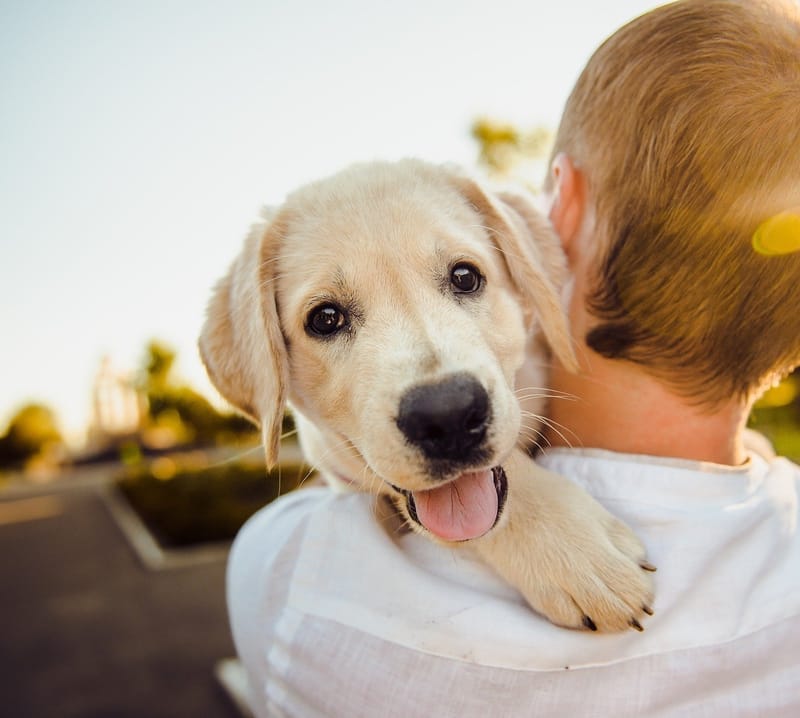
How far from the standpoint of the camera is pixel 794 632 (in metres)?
1.81

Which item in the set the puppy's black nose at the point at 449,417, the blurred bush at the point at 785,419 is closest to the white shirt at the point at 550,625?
the puppy's black nose at the point at 449,417

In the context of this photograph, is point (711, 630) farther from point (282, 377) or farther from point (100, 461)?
point (100, 461)

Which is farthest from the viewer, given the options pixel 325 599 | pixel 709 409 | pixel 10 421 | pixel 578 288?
pixel 10 421

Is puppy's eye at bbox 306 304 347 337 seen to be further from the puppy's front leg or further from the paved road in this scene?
the paved road

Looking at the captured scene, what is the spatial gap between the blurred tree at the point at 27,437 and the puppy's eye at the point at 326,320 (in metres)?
51.4

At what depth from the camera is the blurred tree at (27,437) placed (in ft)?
159

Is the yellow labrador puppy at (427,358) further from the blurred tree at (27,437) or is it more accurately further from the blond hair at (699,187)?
the blurred tree at (27,437)

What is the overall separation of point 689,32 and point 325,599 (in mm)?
1826

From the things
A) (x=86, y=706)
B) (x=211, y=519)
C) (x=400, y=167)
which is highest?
(x=400, y=167)

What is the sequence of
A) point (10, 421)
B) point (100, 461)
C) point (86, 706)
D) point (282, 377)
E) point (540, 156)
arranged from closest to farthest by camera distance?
point (282, 377) → point (86, 706) → point (540, 156) → point (100, 461) → point (10, 421)

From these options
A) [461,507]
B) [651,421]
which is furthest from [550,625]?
[651,421]

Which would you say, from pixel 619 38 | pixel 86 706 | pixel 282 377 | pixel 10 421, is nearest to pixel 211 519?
pixel 86 706

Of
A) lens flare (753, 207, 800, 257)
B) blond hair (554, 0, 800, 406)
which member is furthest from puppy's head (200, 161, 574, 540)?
lens flare (753, 207, 800, 257)

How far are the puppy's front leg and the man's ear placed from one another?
87 cm
